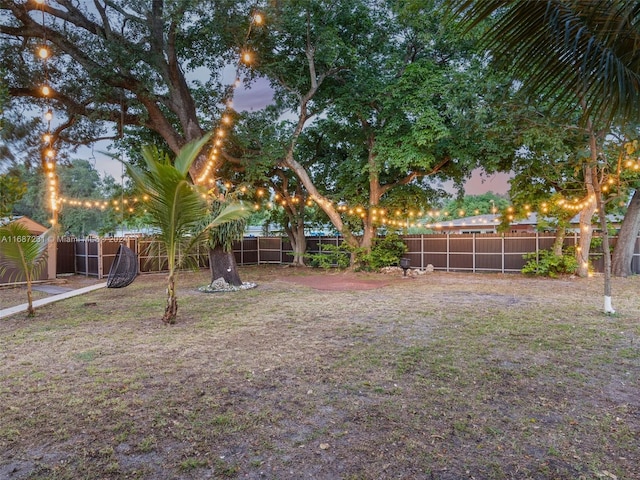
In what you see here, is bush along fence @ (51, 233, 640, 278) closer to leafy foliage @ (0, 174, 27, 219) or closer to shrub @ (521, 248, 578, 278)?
shrub @ (521, 248, 578, 278)

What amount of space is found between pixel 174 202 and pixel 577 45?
4.98 m

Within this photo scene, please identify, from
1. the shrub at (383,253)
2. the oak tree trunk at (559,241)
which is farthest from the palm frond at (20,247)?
the oak tree trunk at (559,241)

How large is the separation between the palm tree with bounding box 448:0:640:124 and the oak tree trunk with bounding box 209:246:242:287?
9.29 metres

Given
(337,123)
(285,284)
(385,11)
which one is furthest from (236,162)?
(385,11)

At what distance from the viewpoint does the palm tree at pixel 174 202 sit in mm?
4953

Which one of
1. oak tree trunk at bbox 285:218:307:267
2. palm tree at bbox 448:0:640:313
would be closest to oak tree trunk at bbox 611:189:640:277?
oak tree trunk at bbox 285:218:307:267

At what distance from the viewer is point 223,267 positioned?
32.4 feet

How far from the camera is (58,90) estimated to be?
9.63 meters

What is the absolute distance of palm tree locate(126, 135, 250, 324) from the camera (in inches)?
195

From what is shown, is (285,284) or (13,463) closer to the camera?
(13,463)

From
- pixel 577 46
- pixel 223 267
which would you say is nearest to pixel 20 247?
pixel 223 267

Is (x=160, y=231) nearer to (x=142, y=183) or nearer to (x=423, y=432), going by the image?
(x=142, y=183)

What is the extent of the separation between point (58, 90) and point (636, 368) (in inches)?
503

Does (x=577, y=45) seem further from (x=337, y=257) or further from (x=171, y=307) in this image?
(x=337, y=257)
